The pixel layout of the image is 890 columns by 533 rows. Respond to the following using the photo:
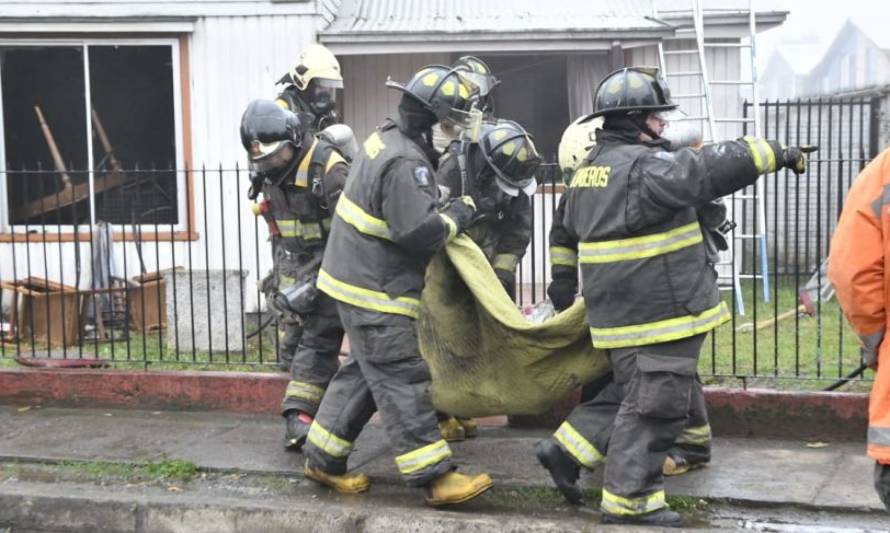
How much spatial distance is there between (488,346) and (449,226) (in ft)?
2.95

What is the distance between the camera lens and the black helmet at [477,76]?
5457mm

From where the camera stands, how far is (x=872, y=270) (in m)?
3.45

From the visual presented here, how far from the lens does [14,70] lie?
36.1ft

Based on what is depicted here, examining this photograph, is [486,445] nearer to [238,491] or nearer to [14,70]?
[238,491]

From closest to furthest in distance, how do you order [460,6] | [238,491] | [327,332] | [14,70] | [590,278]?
1. [590,278]
2. [238,491]
3. [327,332]
4. [14,70]
5. [460,6]

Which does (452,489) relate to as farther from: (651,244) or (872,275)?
(872,275)

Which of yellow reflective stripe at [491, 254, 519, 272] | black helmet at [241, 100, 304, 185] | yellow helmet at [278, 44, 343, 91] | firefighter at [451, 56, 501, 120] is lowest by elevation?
yellow reflective stripe at [491, 254, 519, 272]

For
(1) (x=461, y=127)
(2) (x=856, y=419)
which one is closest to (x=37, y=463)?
(1) (x=461, y=127)

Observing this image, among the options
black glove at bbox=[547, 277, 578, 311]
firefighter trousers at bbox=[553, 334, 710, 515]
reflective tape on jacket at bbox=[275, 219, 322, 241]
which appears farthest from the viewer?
reflective tape on jacket at bbox=[275, 219, 322, 241]

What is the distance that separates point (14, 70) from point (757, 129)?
289 inches

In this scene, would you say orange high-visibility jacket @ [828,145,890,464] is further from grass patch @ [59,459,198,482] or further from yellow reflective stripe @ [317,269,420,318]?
grass patch @ [59,459,198,482]

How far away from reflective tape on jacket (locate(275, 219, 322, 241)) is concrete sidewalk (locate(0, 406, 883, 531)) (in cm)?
120

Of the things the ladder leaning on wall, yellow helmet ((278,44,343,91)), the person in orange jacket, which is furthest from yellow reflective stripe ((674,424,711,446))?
the ladder leaning on wall

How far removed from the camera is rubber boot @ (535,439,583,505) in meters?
5.14
